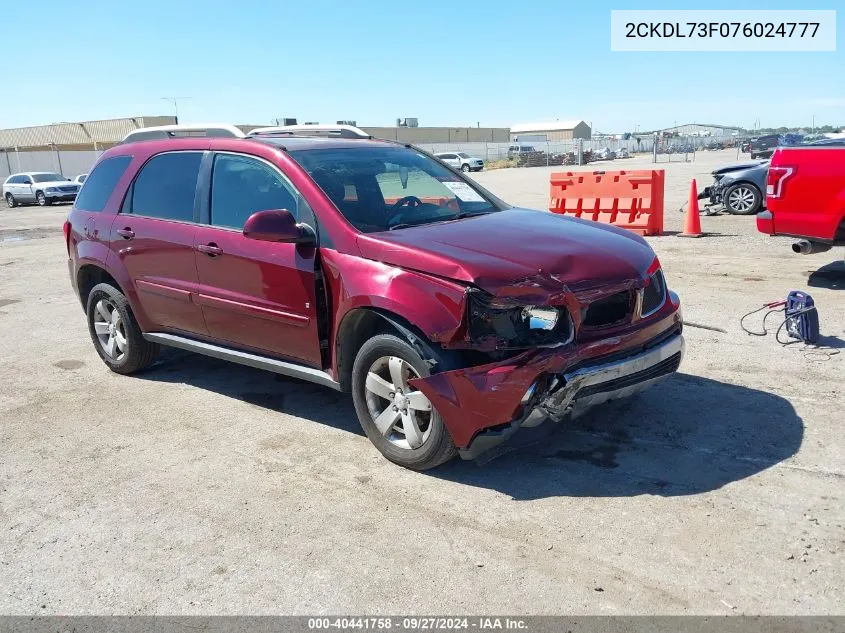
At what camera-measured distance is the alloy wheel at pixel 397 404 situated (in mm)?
4000

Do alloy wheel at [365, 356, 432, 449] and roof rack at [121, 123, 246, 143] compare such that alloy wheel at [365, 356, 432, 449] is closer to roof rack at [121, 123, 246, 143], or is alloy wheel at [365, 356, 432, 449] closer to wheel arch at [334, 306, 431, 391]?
wheel arch at [334, 306, 431, 391]

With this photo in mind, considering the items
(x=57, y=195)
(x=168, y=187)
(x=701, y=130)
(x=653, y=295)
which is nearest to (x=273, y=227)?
(x=168, y=187)

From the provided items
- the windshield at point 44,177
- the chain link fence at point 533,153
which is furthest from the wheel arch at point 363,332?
the chain link fence at point 533,153

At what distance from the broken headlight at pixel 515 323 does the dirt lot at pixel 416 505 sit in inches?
31.3

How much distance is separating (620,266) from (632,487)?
1.21 metres

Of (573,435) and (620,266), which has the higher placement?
(620,266)

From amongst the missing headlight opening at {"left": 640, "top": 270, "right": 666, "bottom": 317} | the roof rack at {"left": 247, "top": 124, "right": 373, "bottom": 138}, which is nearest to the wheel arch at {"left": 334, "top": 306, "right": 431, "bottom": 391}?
the missing headlight opening at {"left": 640, "top": 270, "right": 666, "bottom": 317}

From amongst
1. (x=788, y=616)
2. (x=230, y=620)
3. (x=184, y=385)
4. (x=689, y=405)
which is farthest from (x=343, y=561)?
(x=184, y=385)

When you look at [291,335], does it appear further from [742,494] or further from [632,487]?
[742,494]

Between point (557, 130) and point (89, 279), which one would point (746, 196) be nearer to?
point (89, 279)

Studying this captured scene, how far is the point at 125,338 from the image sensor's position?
20.1 ft

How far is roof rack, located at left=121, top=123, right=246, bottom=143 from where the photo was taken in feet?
17.6

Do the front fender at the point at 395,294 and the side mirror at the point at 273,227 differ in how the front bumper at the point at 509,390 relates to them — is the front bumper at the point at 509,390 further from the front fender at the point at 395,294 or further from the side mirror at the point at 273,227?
the side mirror at the point at 273,227

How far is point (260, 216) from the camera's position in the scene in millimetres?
4312
